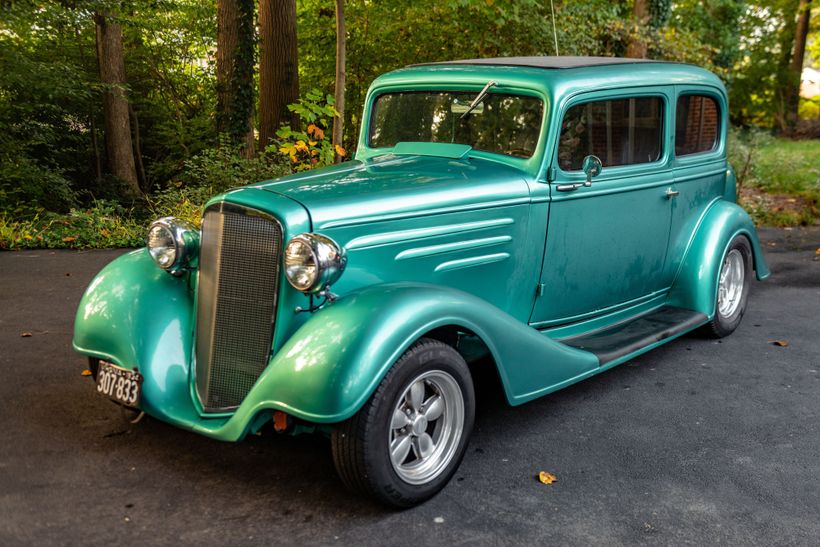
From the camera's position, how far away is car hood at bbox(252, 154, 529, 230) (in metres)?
3.36

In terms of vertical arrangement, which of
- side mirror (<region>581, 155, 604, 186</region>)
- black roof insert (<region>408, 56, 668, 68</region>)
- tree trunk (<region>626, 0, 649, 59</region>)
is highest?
tree trunk (<region>626, 0, 649, 59</region>)

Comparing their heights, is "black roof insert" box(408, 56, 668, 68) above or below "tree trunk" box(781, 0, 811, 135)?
below

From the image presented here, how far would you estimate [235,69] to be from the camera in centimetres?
1083

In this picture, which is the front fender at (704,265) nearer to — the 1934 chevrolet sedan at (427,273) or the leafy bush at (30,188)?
the 1934 chevrolet sedan at (427,273)

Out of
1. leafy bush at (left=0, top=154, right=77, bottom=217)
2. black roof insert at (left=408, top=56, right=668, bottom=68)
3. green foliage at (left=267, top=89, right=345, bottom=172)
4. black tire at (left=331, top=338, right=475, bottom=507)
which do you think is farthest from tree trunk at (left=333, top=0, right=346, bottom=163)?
black tire at (left=331, top=338, right=475, bottom=507)

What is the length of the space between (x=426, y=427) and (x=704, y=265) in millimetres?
2651

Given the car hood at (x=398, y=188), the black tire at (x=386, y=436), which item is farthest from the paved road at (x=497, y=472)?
the car hood at (x=398, y=188)

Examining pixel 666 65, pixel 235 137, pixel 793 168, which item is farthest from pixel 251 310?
pixel 793 168

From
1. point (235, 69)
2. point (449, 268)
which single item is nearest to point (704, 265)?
point (449, 268)

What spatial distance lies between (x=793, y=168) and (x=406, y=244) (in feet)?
35.2

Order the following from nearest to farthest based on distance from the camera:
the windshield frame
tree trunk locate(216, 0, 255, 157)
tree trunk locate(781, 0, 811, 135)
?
1. the windshield frame
2. tree trunk locate(216, 0, 255, 157)
3. tree trunk locate(781, 0, 811, 135)

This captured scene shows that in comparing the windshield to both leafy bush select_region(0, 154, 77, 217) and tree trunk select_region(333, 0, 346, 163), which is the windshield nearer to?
tree trunk select_region(333, 0, 346, 163)

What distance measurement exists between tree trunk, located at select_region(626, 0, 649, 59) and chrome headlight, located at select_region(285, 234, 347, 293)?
10590mm

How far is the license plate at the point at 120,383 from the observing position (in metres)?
3.34
